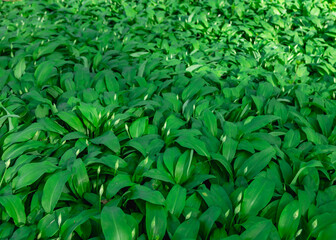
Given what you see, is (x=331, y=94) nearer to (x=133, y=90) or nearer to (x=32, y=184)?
(x=133, y=90)

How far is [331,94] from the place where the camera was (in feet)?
8.45

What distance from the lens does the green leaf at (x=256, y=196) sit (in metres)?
1.43

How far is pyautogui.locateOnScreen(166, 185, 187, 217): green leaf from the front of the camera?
1.45m

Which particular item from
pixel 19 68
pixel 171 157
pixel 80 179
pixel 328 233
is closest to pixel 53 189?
pixel 80 179

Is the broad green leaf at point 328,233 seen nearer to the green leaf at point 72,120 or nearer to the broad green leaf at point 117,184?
the broad green leaf at point 117,184

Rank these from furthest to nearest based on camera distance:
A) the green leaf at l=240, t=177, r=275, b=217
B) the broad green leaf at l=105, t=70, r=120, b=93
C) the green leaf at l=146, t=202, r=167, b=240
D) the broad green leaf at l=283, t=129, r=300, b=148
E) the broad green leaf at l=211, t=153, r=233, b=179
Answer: the broad green leaf at l=105, t=70, r=120, b=93, the broad green leaf at l=283, t=129, r=300, b=148, the broad green leaf at l=211, t=153, r=233, b=179, the green leaf at l=240, t=177, r=275, b=217, the green leaf at l=146, t=202, r=167, b=240

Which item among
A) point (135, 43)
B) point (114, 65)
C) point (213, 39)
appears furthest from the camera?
point (213, 39)

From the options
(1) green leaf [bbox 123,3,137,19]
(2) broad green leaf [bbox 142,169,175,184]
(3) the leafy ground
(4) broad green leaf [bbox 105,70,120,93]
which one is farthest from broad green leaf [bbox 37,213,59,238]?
(1) green leaf [bbox 123,3,137,19]

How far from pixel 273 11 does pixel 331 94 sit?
227cm

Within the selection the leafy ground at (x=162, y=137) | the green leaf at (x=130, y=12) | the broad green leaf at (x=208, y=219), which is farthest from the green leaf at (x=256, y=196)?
the green leaf at (x=130, y=12)

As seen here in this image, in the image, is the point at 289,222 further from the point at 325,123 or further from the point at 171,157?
the point at 325,123

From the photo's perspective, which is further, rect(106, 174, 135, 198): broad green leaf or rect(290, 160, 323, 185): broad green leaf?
rect(290, 160, 323, 185): broad green leaf

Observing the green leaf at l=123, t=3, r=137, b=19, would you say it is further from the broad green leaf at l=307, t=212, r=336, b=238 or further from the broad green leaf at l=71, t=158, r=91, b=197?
the broad green leaf at l=307, t=212, r=336, b=238

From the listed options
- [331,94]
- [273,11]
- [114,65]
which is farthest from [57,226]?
[273,11]
